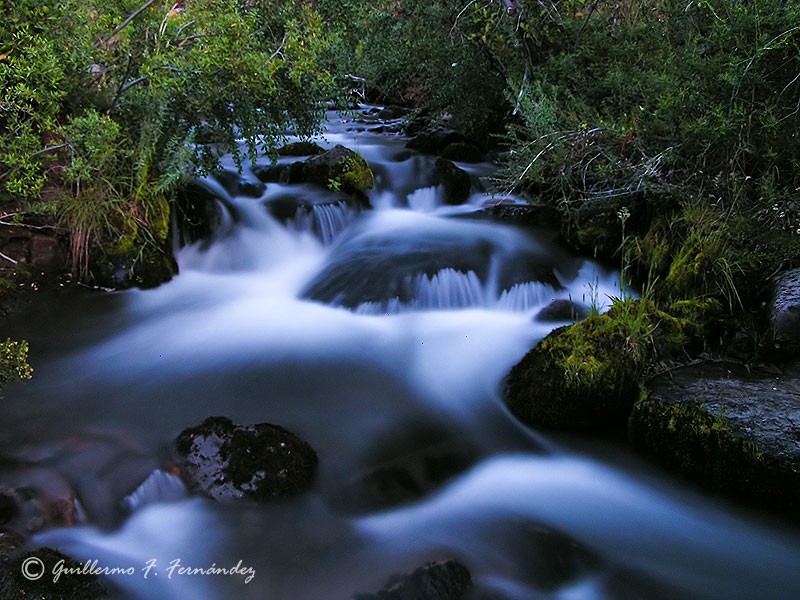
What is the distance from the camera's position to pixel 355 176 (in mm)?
7266

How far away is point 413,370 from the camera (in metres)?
4.54

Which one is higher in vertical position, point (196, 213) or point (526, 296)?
point (196, 213)

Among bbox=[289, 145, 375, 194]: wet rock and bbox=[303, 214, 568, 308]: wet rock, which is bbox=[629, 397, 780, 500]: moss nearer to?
bbox=[303, 214, 568, 308]: wet rock

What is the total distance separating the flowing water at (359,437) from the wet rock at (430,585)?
2.9 inches

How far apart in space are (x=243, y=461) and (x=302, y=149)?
20.3 ft

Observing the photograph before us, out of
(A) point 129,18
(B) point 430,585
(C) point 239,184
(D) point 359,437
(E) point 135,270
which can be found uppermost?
(A) point 129,18

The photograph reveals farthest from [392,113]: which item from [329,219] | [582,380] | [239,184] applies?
→ [582,380]

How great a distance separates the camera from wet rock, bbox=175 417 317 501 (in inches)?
121

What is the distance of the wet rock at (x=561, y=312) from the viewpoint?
16.2ft

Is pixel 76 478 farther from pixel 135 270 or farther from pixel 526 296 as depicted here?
pixel 526 296

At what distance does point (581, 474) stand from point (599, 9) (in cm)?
617

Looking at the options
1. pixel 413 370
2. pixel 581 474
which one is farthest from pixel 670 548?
pixel 413 370

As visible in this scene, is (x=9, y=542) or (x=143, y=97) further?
(x=143, y=97)

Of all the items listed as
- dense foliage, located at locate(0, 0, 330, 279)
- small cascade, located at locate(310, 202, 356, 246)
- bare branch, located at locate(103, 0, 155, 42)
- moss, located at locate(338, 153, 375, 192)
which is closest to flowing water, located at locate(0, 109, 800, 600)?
small cascade, located at locate(310, 202, 356, 246)
